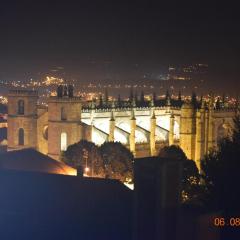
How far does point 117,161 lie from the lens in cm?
5969

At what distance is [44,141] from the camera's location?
7025cm

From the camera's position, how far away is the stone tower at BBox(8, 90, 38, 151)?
229 ft

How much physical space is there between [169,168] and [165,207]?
1.30 meters

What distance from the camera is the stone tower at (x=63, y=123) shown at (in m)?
67.7

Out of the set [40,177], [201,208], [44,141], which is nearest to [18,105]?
→ [44,141]

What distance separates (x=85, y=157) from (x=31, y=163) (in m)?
12.3

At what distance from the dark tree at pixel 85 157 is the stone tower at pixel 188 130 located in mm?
18661

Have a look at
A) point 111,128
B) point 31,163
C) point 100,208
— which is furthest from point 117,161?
point 100,208

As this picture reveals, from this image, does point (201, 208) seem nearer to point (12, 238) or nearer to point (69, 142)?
point (12, 238)

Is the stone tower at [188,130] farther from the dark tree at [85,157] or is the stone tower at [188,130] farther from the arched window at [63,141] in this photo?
the dark tree at [85,157]

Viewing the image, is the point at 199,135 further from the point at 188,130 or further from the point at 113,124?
the point at 113,124

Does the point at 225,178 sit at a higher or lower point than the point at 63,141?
higher
